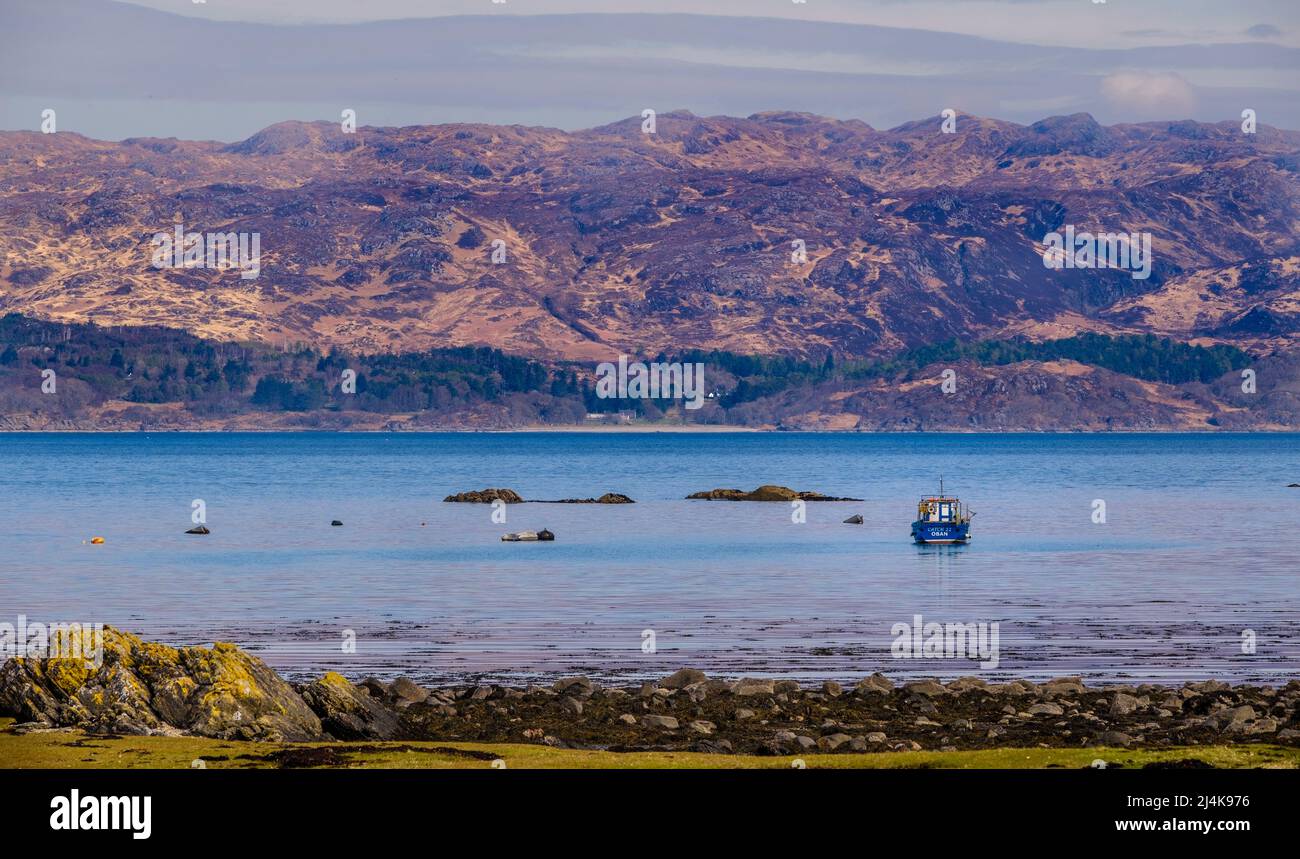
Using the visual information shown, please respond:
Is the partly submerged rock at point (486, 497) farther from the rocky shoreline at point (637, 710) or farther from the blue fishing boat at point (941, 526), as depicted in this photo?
the rocky shoreline at point (637, 710)

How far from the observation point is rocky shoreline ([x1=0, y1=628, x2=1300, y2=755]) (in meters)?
29.3

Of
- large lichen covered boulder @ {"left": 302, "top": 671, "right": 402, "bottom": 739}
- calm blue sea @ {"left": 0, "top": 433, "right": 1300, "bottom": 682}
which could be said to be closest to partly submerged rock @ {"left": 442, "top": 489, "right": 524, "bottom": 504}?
calm blue sea @ {"left": 0, "top": 433, "right": 1300, "bottom": 682}

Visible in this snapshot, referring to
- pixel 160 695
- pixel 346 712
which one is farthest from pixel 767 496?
pixel 160 695

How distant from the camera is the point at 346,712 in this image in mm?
30484

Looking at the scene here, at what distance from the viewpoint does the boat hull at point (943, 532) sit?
100500mm

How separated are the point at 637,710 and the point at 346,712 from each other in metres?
7.39

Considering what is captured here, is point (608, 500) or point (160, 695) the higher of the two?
point (608, 500)

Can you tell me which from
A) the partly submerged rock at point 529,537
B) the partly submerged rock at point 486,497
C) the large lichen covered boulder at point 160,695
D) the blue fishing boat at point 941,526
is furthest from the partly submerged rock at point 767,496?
the large lichen covered boulder at point 160,695

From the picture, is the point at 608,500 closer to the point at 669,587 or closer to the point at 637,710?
the point at 669,587

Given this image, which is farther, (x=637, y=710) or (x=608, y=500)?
(x=608, y=500)

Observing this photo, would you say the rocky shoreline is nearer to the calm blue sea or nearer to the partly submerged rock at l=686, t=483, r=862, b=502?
the calm blue sea

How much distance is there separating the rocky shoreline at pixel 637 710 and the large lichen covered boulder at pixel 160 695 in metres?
0.03
